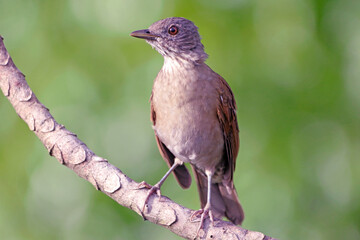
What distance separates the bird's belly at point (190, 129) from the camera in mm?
4832

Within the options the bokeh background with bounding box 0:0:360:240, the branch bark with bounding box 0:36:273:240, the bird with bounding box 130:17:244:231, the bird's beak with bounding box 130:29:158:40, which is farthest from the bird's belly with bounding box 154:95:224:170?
the branch bark with bounding box 0:36:273:240

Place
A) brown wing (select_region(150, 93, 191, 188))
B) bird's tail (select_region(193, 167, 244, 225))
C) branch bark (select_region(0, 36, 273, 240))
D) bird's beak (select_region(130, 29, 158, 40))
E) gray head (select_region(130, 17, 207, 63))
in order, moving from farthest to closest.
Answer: bird's tail (select_region(193, 167, 244, 225)) → brown wing (select_region(150, 93, 191, 188)) → gray head (select_region(130, 17, 207, 63)) → bird's beak (select_region(130, 29, 158, 40)) → branch bark (select_region(0, 36, 273, 240))

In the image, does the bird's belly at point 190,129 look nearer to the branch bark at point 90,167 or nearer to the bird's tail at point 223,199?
the bird's tail at point 223,199

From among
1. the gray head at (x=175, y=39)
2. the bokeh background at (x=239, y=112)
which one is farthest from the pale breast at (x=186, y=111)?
the bokeh background at (x=239, y=112)

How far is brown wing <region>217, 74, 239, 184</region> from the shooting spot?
4.98 metres

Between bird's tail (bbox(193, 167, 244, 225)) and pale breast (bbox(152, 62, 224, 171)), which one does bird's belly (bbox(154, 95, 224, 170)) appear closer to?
pale breast (bbox(152, 62, 224, 171))

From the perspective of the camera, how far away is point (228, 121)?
5.09m

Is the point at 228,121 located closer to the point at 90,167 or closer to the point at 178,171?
the point at 178,171

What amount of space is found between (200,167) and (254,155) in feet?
1.81

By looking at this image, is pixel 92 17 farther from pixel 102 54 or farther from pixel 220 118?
pixel 220 118

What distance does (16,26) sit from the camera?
5.79 metres

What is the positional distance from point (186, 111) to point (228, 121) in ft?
1.61

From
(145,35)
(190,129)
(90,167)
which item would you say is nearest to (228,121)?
(190,129)

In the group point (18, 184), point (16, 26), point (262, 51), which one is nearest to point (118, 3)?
point (16, 26)
